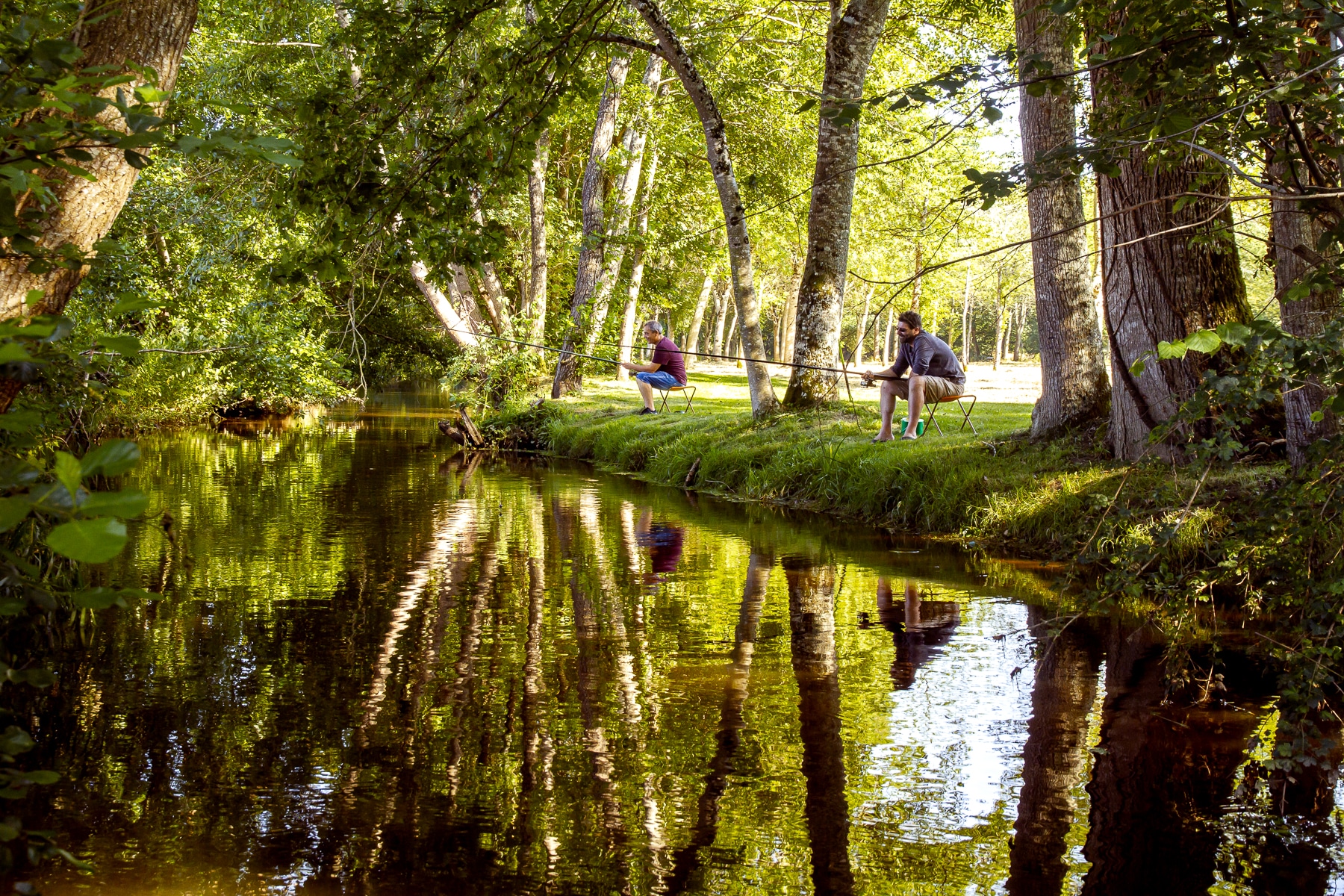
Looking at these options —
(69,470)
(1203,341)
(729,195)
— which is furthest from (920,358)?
(69,470)

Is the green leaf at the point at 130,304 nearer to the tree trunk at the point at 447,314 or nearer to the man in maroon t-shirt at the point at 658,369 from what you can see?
the man in maroon t-shirt at the point at 658,369

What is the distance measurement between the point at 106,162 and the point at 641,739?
299cm

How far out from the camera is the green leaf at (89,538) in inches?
54.0

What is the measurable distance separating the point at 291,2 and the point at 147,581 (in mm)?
6735

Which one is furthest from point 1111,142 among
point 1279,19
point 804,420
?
point 804,420

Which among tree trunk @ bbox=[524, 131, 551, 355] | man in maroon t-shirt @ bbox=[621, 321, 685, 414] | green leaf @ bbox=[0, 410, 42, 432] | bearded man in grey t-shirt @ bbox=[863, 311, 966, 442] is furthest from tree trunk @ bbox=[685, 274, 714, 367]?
green leaf @ bbox=[0, 410, 42, 432]

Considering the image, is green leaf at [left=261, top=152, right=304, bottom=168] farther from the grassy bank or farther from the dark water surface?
the grassy bank

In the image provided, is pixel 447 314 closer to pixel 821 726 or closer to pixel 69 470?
pixel 821 726

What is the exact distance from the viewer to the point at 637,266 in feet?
92.3

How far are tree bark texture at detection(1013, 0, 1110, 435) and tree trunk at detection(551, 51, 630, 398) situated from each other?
12.5 m

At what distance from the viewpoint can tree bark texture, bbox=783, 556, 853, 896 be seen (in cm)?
362

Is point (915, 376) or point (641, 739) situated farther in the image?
point (915, 376)

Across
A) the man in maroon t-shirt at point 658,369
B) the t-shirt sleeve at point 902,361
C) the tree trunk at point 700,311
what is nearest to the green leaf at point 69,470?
the t-shirt sleeve at point 902,361

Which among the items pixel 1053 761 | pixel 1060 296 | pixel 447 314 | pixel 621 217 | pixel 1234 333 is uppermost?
pixel 621 217
